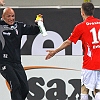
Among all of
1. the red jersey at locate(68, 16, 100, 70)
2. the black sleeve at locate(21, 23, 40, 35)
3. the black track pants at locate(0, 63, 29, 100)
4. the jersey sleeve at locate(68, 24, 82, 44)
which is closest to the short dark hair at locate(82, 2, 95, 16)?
the red jersey at locate(68, 16, 100, 70)

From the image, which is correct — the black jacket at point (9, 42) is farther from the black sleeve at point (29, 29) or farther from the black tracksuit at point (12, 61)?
the black sleeve at point (29, 29)

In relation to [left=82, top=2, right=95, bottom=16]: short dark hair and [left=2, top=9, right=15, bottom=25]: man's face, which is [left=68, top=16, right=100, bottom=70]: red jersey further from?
[left=2, top=9, right=15, bottom=25]: man's face

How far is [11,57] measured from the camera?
28.8ft

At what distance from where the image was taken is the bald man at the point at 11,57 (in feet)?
28.7

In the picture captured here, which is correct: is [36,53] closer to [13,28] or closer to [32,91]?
[32,91]

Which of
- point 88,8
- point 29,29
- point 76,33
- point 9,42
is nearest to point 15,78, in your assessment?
point 9,42

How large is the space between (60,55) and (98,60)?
2.89m

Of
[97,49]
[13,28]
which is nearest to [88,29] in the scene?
[97,49]

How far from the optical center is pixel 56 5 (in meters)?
11.1

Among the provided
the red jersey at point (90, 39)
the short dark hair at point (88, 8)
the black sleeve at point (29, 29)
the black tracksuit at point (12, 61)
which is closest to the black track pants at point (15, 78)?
the black tracksuit at point (12, 61)

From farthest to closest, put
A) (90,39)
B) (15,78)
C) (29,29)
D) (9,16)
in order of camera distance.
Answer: (29,29) < (9,16) < (15,78) < (90,39)

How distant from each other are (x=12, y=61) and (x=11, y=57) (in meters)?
0.08

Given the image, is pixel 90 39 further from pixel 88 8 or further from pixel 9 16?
pixel 9 16

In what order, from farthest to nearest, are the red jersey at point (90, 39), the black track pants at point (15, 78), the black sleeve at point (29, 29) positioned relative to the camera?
1. the black sleeve at point (29, 29)
2. the black track pants at point (15, 78)
3. the red jersey at point (90, 39)
